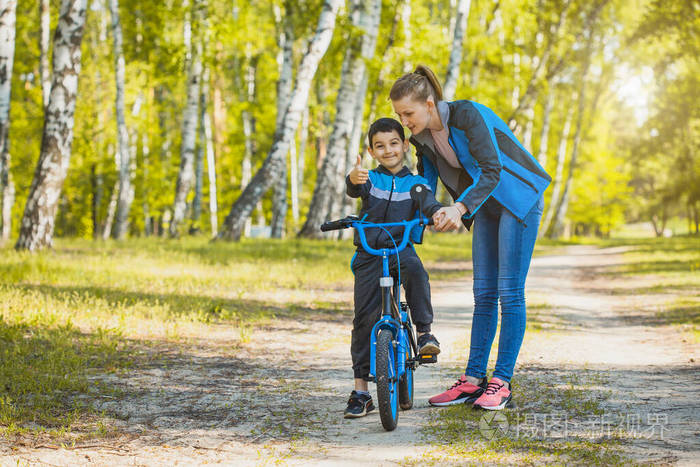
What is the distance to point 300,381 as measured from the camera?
19.1 feet

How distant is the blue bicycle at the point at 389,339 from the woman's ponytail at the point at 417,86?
61 centimetres

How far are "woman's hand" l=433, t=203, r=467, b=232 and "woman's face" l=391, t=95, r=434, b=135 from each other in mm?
614

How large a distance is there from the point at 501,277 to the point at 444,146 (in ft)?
3.20

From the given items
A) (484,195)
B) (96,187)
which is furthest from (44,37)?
(484,195)

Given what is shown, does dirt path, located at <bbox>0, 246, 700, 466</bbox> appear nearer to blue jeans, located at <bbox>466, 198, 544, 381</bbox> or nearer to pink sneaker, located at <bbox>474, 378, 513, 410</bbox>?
pink sneaker, located at <bbox>474, 378, 513, 410</bbox>

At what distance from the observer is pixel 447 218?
169 inches

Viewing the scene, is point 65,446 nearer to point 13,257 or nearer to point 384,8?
point 13,257

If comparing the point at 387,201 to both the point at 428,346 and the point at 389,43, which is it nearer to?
the point at 428,346

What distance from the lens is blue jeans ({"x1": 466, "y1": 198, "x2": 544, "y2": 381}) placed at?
4.82 metres

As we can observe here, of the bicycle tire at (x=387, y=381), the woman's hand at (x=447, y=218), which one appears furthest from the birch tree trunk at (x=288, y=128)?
the bicycle tire at (x=387, y=381)

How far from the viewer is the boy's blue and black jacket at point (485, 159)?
4.62 m

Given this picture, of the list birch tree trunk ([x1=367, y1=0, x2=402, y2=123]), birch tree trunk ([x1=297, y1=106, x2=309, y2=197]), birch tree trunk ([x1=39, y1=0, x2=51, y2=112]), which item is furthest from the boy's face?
birch tree trunk ([x1=297, y1=106, x2=309, y2=197])

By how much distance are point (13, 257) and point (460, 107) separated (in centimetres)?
906

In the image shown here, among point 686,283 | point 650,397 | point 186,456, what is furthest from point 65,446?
point 686,283
